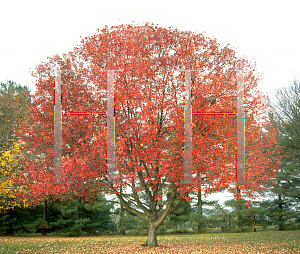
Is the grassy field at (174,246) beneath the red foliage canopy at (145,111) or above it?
beneath

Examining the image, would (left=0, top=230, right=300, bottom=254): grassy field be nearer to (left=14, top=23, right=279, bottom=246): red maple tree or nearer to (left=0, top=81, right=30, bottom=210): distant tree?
(left=14, top=23, right=279, bottom=246): red maple tree

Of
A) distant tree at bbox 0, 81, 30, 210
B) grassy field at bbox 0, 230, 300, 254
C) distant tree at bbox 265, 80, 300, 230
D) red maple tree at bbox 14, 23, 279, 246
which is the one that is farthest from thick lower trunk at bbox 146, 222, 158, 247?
distant tree at bbox 265, 80, 300, 230

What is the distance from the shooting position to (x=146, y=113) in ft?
41.6

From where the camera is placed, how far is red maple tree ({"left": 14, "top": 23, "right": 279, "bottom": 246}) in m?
12.9

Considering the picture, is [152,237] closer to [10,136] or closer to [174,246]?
[174,246]

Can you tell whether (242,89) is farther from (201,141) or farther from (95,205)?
(95,205)

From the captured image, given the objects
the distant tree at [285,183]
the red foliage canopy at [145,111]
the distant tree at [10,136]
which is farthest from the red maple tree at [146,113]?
the distant tree at [285,183]

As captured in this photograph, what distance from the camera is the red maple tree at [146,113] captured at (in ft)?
42.3

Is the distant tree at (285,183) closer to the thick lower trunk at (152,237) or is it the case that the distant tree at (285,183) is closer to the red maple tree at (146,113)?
the red maple tree at (146,113)

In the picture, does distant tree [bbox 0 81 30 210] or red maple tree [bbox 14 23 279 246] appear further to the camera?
distant tree [bbox 0 81 30 210]

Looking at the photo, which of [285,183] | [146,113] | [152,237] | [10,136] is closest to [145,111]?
[146,113]

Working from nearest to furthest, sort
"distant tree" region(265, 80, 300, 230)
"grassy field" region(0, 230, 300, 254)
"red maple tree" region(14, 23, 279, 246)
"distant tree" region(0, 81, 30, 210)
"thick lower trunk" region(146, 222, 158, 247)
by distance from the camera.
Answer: "red maple tree" region(14, 23, 279, 246) < "grassy field" region(0, 230, 300, 254) < "thick lower trunk" region(146, 222, 158, 247) < "distant tree" region(0, 81, 30, 210) < "distant tree" region(265, 80, 300, 230)

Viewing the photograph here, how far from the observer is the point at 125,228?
31812 millimetres

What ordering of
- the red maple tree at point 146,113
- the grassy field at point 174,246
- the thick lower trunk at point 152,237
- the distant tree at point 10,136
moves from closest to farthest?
the red maple tree at point 146,113 < the grassy field at point 174,246 < the thick lower trunk at point 152,237 < the distant tree at point 10,136
